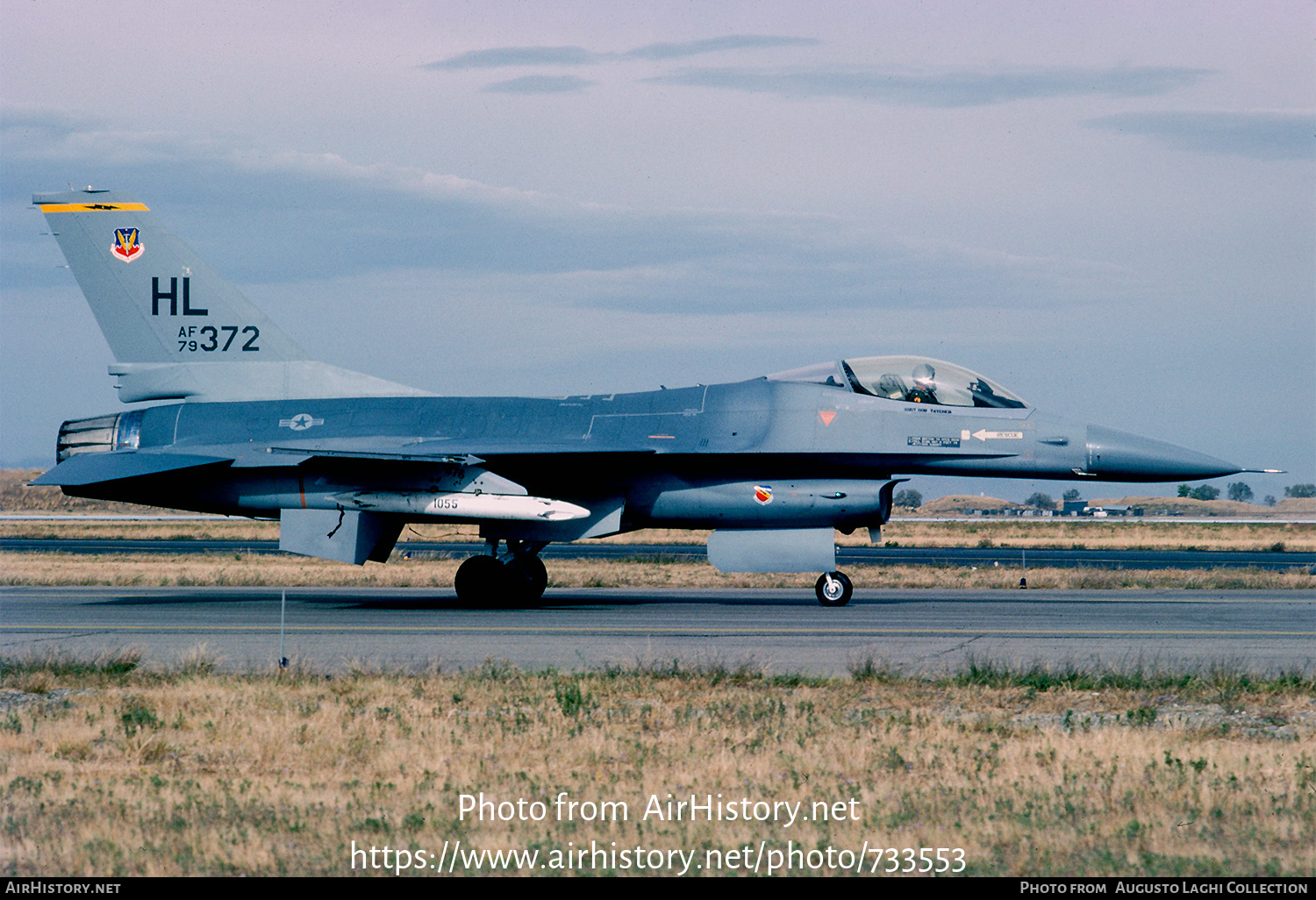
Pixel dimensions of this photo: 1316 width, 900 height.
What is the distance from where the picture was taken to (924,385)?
18.7 metres

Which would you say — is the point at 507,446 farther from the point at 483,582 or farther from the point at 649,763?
the point at 649,763

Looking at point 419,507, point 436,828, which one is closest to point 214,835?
point 436,828

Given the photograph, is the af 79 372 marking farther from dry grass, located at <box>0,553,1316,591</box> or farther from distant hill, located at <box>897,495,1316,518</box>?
distant hill, located at <box>897,495,1316,518</box>

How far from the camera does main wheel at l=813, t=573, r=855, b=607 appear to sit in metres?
19.0

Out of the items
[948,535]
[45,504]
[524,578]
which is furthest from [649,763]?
[45,504]

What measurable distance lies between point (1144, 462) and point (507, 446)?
30.9 ft

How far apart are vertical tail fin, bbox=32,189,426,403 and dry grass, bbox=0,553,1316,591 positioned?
193 inches

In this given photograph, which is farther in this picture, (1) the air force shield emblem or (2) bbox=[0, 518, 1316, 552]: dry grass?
(2) bbox=[0, 518, 1316, 552]: dry grass

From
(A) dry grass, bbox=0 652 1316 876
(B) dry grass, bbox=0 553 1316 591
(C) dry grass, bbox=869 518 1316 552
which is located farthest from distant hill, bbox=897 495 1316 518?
(A) dry grass, bbox=0 652 1316 876

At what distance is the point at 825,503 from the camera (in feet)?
61.1

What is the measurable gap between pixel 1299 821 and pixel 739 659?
672 cm

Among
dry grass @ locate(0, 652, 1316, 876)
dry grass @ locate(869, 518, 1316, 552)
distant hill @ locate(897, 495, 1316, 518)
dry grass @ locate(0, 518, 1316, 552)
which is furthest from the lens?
distant hill @ locate(897, 495, 1316, 518)

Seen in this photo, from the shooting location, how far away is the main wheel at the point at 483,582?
19.8m

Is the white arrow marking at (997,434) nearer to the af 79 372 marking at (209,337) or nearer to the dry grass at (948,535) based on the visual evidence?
the af 79 372 marking at (209,337)
